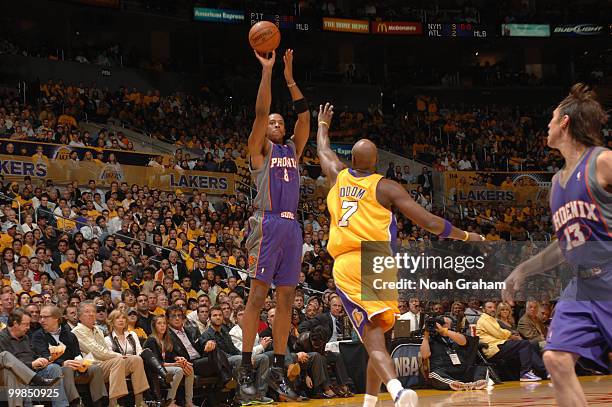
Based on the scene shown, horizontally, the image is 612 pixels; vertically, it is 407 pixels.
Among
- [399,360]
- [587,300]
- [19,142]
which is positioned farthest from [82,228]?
[587,300]

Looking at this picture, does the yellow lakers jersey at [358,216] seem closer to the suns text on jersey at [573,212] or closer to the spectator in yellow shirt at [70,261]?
the suns text on jersey at [573,212]

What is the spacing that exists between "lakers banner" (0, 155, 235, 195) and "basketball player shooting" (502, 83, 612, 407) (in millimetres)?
14527

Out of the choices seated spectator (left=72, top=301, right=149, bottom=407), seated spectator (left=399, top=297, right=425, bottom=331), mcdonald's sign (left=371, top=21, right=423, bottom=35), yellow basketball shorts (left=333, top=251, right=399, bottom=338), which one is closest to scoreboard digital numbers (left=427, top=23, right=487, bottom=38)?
mcdonald's sign (left=371, top=21, right=423, bottom=35)

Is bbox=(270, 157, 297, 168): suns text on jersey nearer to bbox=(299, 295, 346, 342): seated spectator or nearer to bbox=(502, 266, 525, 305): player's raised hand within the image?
bbox=(502, 266, 525, 305): player's raised hand

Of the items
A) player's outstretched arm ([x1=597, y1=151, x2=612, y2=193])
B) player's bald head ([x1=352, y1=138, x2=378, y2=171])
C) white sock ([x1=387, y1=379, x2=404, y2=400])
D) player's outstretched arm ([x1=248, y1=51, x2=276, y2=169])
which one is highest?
player's outstretched arm ([x1=248, y1=51, x2=276, y2=169])

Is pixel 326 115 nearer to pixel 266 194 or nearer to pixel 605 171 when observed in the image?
pixel 266 194

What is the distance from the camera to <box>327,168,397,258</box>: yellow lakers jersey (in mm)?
6602

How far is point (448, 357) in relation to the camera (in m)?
12.5

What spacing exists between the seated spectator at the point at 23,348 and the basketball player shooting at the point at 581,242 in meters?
6.14

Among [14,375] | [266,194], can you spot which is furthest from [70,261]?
[266,194]

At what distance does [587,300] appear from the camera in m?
4.46

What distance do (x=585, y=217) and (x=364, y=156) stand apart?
94.6 inches

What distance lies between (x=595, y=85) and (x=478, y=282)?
23305mm

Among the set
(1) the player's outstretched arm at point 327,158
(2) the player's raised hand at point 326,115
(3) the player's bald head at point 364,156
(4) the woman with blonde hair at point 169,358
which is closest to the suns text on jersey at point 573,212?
(3) the player's bald head at point 364,156
